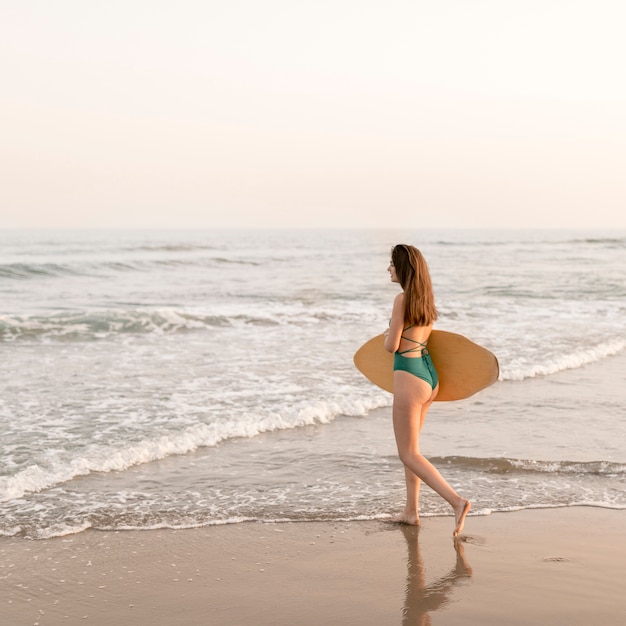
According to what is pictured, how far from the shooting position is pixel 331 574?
13.5 feet

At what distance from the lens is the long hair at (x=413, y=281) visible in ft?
15.0

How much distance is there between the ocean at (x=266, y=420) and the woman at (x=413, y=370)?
0.55 metres

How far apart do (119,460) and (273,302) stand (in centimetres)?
1431

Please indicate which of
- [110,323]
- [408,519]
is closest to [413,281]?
[408,519]

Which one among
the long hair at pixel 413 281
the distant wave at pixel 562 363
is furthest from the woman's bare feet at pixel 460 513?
the distant wave at pixel 562 363

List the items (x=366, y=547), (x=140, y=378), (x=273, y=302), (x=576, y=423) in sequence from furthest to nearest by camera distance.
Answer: (x=273, y=302), (x=140, y=378), (x=576, y=423), (x=366, y=547)

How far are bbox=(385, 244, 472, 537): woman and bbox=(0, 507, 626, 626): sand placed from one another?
26 centimetres

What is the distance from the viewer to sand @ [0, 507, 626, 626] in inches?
143

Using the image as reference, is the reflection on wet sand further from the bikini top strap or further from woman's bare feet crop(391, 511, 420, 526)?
the bikini top strap

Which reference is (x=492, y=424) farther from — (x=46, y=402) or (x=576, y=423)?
(x=46, y=402)

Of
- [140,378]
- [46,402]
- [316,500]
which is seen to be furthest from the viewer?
[140,378]

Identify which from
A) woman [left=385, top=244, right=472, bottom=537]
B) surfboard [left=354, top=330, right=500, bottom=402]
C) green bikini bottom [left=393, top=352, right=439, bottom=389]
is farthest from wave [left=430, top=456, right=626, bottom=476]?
green bikini bottom [left=393, top=352, right=439, bottom=389]

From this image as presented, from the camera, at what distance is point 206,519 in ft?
16.5

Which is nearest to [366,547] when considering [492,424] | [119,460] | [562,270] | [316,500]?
[316,500]
